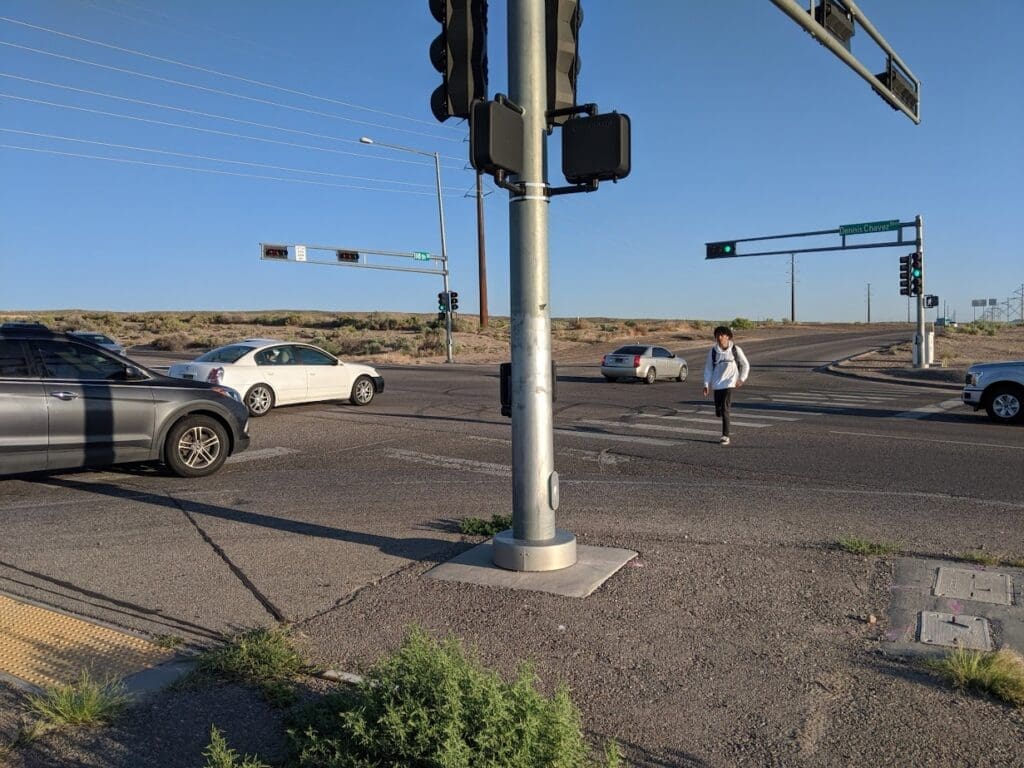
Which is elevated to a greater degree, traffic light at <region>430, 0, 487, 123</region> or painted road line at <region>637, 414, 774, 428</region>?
traffic light at <region>430, 0, 487, 123</region>

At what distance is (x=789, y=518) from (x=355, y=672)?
15.2 ft

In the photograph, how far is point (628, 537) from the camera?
6.70 meters

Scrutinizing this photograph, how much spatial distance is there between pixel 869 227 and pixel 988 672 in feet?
121

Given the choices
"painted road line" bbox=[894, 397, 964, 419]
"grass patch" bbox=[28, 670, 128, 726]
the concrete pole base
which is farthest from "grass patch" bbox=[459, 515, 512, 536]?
"painted road line" bbox=[894, 397, 964, 419]

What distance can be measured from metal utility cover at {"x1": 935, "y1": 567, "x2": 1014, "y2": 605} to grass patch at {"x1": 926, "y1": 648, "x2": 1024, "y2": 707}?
1106 millimetres

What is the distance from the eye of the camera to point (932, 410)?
17984 millimetres

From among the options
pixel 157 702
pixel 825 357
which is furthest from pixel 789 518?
pixel 825 357

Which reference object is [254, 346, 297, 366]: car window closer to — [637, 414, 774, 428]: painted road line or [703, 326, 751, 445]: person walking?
[637, 414, 774, 428]: painted road line

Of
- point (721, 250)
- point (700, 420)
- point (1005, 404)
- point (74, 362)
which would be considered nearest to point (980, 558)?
point (74, 362)

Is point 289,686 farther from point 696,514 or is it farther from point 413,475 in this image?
point 413,475

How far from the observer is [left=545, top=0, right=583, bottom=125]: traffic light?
5637mm

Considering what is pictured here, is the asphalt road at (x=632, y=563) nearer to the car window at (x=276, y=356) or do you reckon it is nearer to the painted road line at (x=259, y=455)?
the painted road line at (x=259, y=455)

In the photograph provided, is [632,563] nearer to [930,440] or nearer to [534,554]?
[534,554]

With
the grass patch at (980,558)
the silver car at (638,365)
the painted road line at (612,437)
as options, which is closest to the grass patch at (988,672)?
the grass patch at (980,558)
